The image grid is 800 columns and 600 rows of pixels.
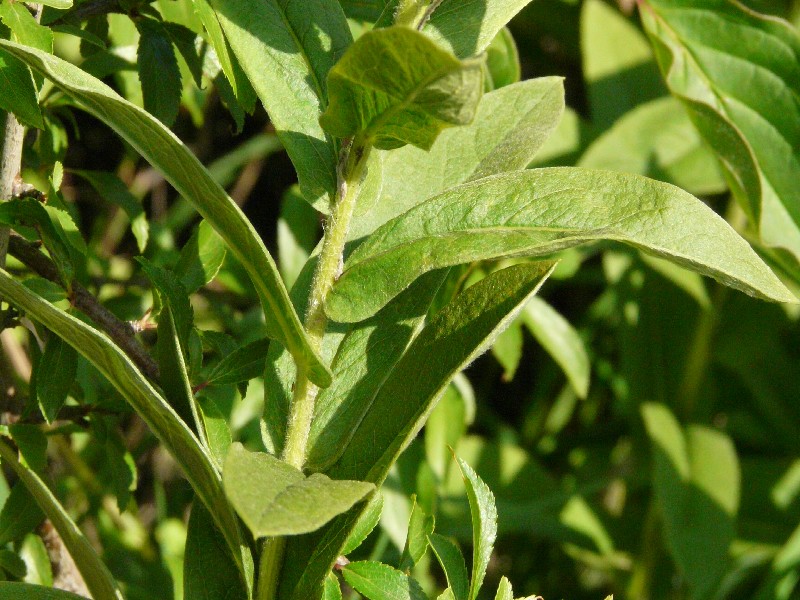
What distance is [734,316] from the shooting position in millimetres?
1884

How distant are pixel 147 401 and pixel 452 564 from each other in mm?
243

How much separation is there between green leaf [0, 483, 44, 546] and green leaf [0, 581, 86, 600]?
0.16m

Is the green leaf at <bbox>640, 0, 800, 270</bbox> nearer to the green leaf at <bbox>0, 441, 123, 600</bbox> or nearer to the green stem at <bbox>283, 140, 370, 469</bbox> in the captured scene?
the green stem at <bbox>283, 140, 370, 469</bbox>

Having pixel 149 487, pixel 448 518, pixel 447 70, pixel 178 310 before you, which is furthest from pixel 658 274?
pixel 447 70

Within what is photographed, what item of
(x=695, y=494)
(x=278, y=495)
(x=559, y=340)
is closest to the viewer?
(x=278, y=495)

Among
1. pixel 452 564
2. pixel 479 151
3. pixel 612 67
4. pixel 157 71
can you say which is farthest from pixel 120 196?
pixel 612 67

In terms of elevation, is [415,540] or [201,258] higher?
[201,258]

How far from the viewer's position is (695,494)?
1.65 m

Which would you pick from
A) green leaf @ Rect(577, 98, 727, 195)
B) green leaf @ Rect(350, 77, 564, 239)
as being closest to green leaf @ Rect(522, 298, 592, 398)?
green leaf @ Rect(577, 98, 727, 195)

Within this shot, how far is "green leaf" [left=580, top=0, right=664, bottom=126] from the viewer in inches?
76.1

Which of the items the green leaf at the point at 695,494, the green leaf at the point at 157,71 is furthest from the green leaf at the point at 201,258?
the green leaf at the point at 695,494

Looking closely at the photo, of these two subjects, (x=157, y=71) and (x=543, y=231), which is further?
(x=157, y=71)

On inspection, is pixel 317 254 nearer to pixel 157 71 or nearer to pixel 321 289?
pixel 321 289

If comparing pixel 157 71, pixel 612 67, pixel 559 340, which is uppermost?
pixel 157 71
